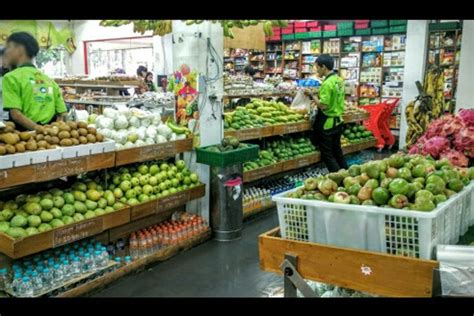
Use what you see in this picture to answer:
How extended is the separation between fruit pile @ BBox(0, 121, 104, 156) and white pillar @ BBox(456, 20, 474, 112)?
11.1 feet

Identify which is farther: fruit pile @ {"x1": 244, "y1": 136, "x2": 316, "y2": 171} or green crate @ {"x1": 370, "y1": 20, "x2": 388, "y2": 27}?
green crate @ {"x1": 370, "y1": 20, "x2": 388, "y2": 27}

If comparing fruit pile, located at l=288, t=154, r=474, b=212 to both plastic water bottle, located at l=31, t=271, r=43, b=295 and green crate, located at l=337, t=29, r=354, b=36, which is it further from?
green crate, located at l=337, t=29, r=354, b=36

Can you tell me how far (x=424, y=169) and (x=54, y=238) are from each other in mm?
2616

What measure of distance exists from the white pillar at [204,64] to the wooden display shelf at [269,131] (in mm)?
311

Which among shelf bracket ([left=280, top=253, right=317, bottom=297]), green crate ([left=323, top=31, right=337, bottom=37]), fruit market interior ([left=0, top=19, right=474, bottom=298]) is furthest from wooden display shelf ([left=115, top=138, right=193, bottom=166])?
green crate ([left=323, top=31, right=337, bottom=37])

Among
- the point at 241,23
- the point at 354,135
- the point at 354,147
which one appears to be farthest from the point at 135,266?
the point at 354,135

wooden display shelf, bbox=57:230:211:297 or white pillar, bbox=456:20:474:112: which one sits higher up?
white pillar, bbox=456:20:474:112

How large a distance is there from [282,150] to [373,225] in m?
4.43

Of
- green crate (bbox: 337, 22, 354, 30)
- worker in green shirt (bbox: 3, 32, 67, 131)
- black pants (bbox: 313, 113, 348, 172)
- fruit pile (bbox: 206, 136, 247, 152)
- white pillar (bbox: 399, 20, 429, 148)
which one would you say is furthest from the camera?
green crate (bbox: 337, 22, 354, 30)

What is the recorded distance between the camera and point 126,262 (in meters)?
4.16

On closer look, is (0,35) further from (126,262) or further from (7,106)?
(126,262)

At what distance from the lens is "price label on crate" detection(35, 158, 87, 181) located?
350 centimetres

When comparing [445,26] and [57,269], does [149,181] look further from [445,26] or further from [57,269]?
[445,26]

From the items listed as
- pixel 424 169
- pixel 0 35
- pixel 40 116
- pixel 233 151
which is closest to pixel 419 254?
pixel 424 169
